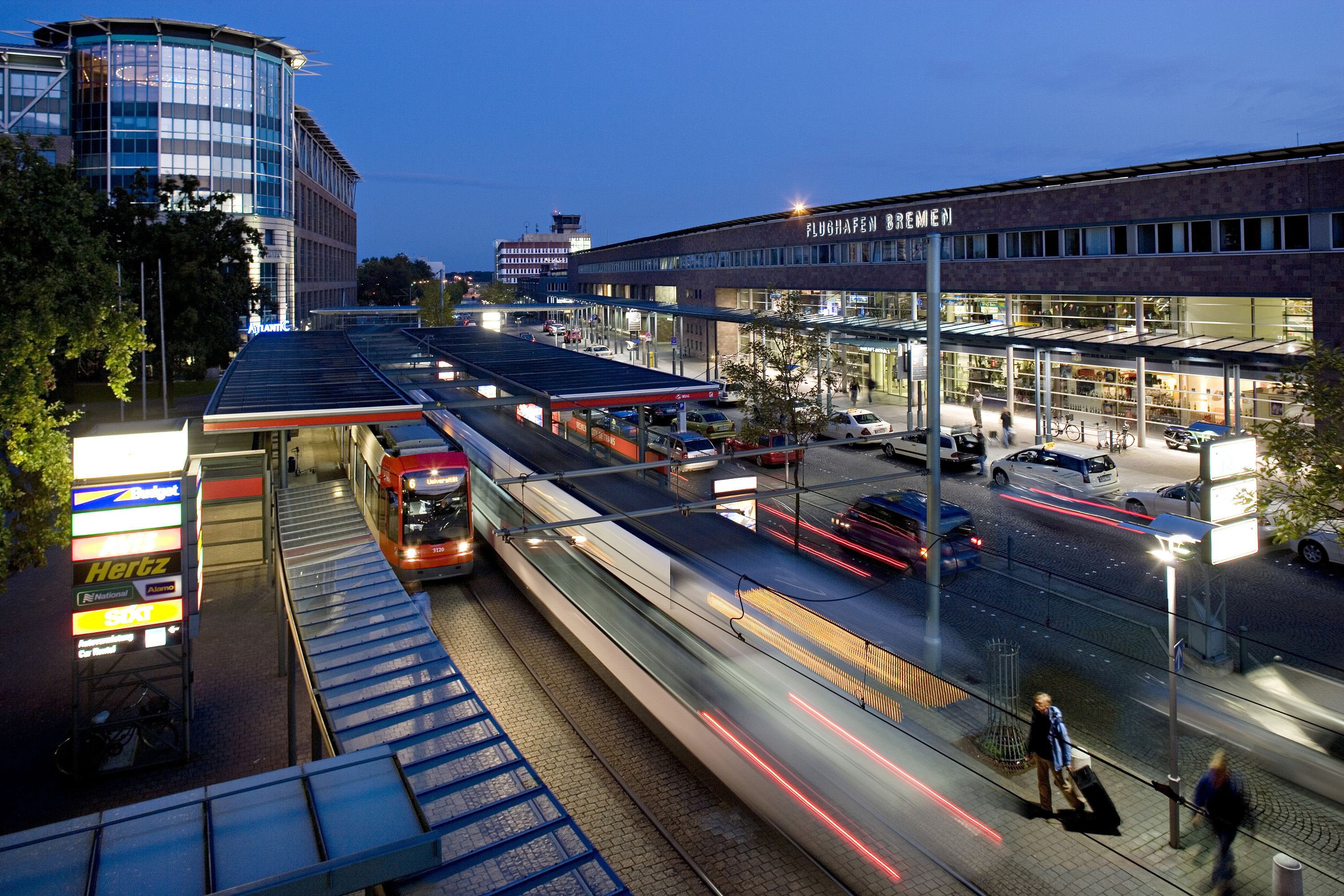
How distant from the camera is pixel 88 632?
10945 millimetres

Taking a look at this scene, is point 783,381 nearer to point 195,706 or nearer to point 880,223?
point 195,706

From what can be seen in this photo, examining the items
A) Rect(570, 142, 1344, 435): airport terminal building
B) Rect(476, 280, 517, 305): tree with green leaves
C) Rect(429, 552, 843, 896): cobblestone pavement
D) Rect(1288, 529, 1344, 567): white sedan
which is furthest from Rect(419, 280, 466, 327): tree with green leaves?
Rect(1288, 529, 1344, 567): white sedan

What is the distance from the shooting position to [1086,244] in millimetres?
31547

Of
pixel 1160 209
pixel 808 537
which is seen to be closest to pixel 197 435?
pixel 808 537

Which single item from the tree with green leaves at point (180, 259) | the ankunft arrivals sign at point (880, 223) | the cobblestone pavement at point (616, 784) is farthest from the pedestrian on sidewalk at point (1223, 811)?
the tree with green leaves at point (180, 259)

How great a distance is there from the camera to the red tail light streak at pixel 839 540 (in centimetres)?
1828

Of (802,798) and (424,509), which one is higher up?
(424,509)

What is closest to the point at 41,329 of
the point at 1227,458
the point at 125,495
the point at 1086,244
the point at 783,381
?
the point at 125,495

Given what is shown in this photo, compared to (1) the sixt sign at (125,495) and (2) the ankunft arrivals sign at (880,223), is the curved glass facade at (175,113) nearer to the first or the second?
(2) the ankunft arrivals sign at (880,223)

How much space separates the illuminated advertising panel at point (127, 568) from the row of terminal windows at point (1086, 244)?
948 inches

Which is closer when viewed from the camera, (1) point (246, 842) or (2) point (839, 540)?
(1) point (246, 842)

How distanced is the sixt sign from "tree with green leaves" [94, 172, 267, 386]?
2389cm

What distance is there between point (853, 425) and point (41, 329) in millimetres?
25390

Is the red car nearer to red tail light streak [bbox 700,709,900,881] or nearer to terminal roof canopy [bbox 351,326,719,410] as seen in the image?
terminal roof canopy [bbox 351,326,719,410]
